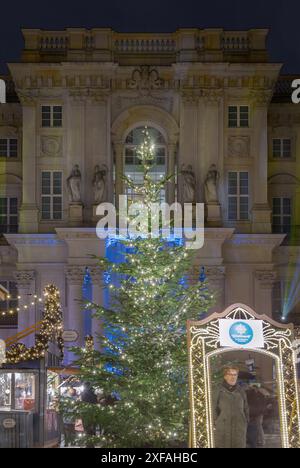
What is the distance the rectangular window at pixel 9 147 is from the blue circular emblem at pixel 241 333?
36074 mm

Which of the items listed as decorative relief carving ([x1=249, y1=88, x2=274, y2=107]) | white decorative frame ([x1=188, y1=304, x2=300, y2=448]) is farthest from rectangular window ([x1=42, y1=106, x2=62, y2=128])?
white decorative frame ([x1=188, y1=304, x2=300, y2=448])

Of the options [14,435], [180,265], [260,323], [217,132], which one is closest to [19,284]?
[217,132]

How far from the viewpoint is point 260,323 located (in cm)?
2200

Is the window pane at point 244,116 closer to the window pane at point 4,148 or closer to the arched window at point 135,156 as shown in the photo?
the arched window at point 135,156

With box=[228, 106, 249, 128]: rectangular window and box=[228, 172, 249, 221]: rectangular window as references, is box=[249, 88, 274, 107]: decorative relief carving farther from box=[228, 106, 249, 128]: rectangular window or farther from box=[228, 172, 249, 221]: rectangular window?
box=[228, 172, 249, 221]: rectangular window

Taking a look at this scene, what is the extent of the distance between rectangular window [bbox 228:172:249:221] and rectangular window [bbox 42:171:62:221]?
25.2 ft

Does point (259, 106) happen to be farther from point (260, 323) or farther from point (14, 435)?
point (260, 323)

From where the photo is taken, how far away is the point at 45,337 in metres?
37.5

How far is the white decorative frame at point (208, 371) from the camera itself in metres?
21.0

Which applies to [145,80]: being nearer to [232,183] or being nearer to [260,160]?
[232,183]

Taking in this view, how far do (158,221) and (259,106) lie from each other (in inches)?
1077

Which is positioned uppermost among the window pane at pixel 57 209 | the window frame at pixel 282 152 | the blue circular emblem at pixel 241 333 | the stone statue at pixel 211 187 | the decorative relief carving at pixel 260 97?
the decorative relief carving at pixel 260 97

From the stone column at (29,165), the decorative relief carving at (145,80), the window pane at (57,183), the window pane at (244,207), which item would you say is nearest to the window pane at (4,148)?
the stone column at (29,165)

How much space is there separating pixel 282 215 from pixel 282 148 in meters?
3.29
